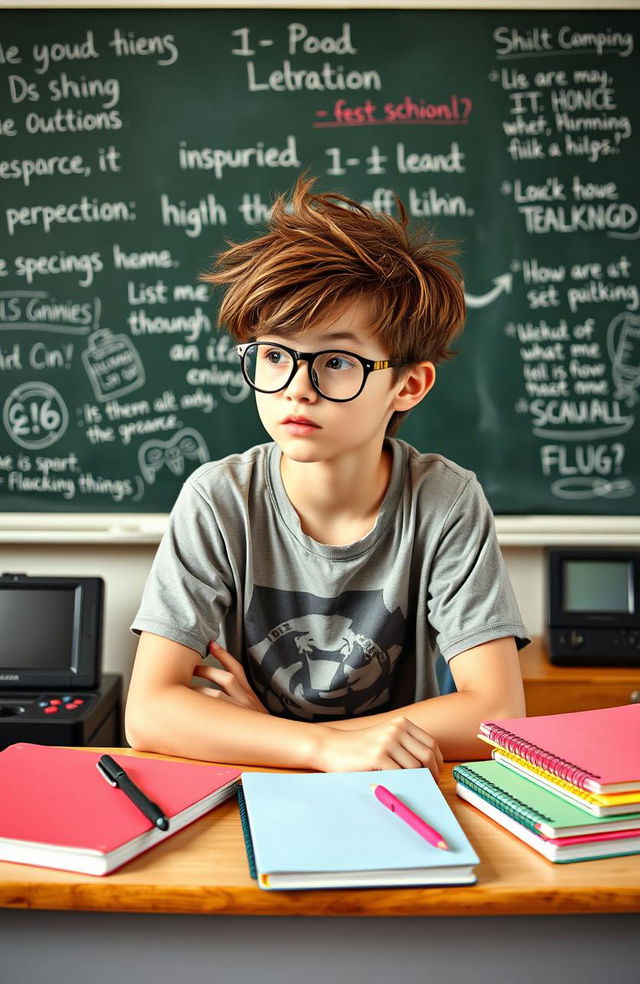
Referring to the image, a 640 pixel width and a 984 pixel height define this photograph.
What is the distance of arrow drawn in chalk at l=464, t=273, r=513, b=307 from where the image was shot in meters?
2.62

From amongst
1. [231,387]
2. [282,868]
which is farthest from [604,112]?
[282,868]

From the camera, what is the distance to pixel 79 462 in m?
2.66

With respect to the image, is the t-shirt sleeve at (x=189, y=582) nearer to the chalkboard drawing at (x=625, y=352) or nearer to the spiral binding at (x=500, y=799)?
the spiral binding at (x=500, y=799)

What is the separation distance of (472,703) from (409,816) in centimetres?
42

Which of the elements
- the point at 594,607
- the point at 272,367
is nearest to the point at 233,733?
the point at 272,367

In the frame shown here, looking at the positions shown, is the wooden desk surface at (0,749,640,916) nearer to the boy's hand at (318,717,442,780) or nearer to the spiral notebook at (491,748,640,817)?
the spiral notebook at (491,748,640,817)

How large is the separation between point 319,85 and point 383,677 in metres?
1.85

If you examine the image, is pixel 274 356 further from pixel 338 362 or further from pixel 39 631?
pixel 39 631

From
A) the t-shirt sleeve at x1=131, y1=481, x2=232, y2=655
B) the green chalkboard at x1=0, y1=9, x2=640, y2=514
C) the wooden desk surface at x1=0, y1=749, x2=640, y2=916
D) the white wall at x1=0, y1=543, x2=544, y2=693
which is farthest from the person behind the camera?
the white wall at x1=0, y1=543, x2=544, y2=693

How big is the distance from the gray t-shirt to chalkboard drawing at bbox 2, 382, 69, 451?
51.1 inches

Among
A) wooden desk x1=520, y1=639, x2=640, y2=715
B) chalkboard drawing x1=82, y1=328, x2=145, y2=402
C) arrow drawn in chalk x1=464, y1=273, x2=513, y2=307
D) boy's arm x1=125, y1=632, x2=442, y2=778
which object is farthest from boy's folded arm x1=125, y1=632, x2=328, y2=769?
arrow drawn in chalk x1=464, y1=273, x2=513, y2=307

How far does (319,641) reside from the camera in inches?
57.8

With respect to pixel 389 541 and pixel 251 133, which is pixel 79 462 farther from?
pixel 389 541

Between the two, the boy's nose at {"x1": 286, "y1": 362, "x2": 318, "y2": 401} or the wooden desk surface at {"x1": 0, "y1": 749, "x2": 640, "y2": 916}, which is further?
the boy's nose at {"x1": 286, "y1": 362, "x2": 318, "y2": 401}
